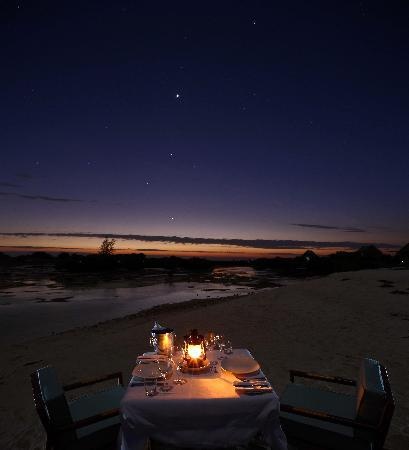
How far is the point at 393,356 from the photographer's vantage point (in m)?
8.16

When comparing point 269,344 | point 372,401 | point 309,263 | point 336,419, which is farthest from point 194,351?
point 309,263

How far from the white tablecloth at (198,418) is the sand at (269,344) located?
2.27 meters

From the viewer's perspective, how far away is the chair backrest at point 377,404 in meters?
3.23

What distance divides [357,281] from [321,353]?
1447 cm

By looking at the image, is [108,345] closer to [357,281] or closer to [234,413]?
[234,413]

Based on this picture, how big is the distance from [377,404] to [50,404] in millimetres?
3268

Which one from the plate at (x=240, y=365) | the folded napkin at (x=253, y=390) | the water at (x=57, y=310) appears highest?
the plate at (x=240, y=365)

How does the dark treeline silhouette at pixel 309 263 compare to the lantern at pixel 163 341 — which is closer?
the lantern at pixel 163 341

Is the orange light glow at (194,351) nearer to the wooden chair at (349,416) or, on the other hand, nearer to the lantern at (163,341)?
the lantern at (163,341)

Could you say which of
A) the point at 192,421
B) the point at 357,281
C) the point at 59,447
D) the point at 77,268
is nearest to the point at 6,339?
the point at 59,447

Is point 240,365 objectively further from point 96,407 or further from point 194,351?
point 96,407

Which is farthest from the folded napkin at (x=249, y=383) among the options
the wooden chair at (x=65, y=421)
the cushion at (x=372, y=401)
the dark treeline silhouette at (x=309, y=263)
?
the dark treeline silhouette at (x=309, y=263)

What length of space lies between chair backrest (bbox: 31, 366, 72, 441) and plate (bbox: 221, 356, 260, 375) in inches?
68.5

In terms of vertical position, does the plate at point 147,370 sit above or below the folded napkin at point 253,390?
above
